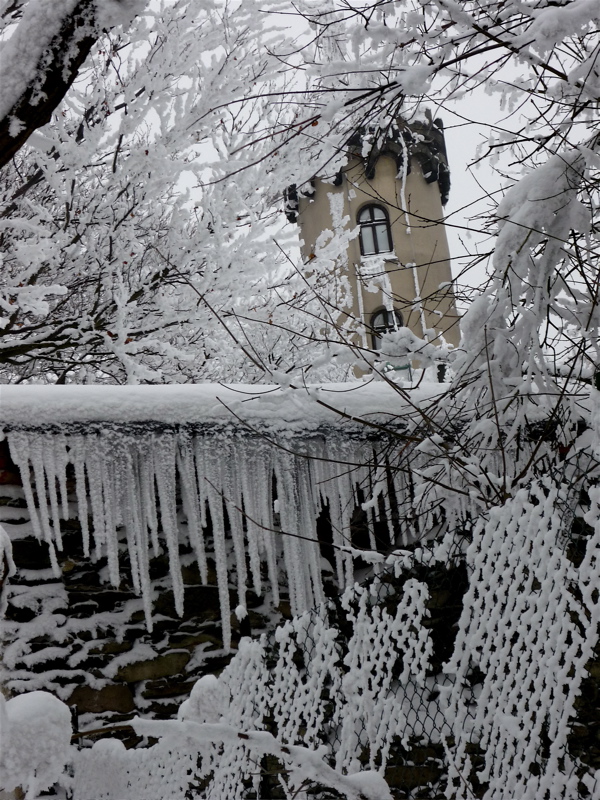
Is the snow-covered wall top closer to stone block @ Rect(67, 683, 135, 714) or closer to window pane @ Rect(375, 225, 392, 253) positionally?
stone block @ Rect(67, 683, 135, 714)

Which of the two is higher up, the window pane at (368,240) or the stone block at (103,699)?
the window pane at (368,240)

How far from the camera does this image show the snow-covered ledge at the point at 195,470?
10.4ft

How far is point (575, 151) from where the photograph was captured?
2309mm

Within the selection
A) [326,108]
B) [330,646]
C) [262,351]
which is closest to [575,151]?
[326,108]

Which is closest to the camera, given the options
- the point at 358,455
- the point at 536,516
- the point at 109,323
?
the point at 536,516

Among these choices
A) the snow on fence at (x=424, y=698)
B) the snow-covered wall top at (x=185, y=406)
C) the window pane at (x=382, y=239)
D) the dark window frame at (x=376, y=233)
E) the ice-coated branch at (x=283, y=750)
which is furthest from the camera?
the window pane at (x=382, y=239)

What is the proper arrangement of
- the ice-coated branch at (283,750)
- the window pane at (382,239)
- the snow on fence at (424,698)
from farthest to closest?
the window pane at (382,239) → the snow on fence at (424,698) → the ice-coated branch at (283,750)

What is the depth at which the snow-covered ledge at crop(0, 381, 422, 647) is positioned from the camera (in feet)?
10.4

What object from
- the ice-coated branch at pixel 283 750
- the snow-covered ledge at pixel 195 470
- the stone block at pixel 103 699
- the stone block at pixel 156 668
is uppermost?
the snow-covered ledge at pixel 195 470

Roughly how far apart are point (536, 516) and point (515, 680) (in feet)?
1.93

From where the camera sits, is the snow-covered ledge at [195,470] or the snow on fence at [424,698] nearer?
the snow on fence at [424,698]

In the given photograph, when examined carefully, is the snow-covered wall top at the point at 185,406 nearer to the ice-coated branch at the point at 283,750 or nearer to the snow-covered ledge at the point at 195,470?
the snow-covered ledge at the point at 195,470

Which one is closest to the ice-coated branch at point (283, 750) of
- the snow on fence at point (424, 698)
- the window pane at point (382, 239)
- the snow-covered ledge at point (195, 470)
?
the snow on fence at point (424, 698)

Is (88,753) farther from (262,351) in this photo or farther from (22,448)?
(262,351)
